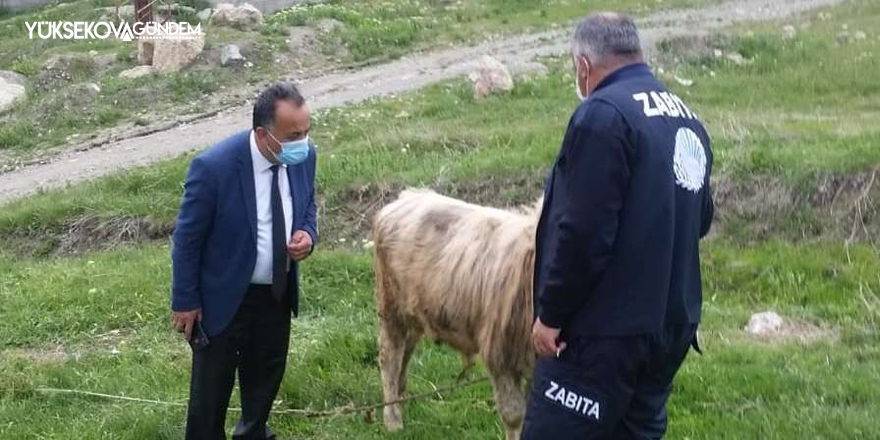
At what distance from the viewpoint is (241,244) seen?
5.27 meters

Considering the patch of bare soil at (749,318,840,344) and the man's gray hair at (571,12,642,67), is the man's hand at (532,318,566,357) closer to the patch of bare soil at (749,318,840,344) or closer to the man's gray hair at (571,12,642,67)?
the man's gray hair at (571,12,642,67)

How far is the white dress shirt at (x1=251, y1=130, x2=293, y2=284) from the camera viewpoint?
17.4 ft

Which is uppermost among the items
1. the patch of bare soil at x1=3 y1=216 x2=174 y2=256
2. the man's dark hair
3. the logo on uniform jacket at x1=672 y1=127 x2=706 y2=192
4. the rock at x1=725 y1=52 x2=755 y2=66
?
the logo on uniform jacket at x1=672 y1=127 x2=706 y2=192

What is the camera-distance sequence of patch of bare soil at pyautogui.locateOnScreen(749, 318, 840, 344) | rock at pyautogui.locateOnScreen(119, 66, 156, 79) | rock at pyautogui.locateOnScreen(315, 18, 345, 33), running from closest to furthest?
1. patch of bare soil at pyautogui.locateOnScreen(749, 318, 840, 344)
2. rock at pyautogui.locateOnScreen(119, 66, 156, 79)
3. rock at pyautogui.locateOnScreen(315, 18, 345, 33)

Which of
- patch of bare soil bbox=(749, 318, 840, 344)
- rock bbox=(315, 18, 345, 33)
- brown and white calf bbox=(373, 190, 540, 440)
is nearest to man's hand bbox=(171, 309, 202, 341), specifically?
brown and white calf bbox=(373, 190, 540, 440)

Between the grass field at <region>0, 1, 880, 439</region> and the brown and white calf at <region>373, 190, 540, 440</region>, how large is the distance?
0.50m

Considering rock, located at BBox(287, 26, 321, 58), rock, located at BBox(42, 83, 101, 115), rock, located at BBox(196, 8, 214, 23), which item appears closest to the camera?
rock, located at BBox(42, 83, 101, 115)

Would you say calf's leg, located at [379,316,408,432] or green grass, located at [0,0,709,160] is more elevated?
calf's leg, located at [379,316,408,432]

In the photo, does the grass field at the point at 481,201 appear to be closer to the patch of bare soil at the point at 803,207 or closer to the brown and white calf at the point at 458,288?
the patch of bare soil at the point at 803,207

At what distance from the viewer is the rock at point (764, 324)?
727cm

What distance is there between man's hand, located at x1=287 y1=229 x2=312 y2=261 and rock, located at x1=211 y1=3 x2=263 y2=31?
14.9m

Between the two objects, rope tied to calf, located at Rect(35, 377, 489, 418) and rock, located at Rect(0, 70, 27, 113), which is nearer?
rope tied to calf, located at Rect(35, 377, 489, 418)

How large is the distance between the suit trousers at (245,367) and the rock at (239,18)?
48.3 ft

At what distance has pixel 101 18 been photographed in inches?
972
